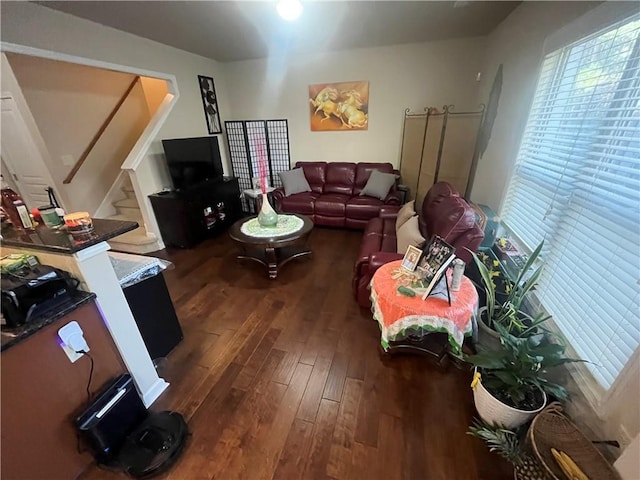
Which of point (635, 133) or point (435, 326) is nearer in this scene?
point (635, 133)

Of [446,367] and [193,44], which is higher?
[193,44]

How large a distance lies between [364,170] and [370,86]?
122 centimetres

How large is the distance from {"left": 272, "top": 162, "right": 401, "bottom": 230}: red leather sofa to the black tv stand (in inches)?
33.7

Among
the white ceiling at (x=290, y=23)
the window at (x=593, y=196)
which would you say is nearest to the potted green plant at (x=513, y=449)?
the window at (x=593, y=196)

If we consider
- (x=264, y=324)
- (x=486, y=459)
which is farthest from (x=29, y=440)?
(x=486, y=459)

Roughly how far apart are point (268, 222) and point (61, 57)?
→ 233 cm

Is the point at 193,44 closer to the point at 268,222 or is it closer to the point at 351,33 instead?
the point at 351,33

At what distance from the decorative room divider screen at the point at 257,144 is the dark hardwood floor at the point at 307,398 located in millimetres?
2739

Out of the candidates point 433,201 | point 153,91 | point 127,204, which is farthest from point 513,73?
point 127,204

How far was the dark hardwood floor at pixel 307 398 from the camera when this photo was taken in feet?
3.90

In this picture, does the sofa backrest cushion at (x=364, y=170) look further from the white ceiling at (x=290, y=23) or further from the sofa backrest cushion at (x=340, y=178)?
the white ceiling at (x=290, y=23)

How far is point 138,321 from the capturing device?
61.5 inches

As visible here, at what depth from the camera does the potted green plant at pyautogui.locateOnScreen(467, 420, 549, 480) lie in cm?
98

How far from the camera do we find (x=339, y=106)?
4.02 m
